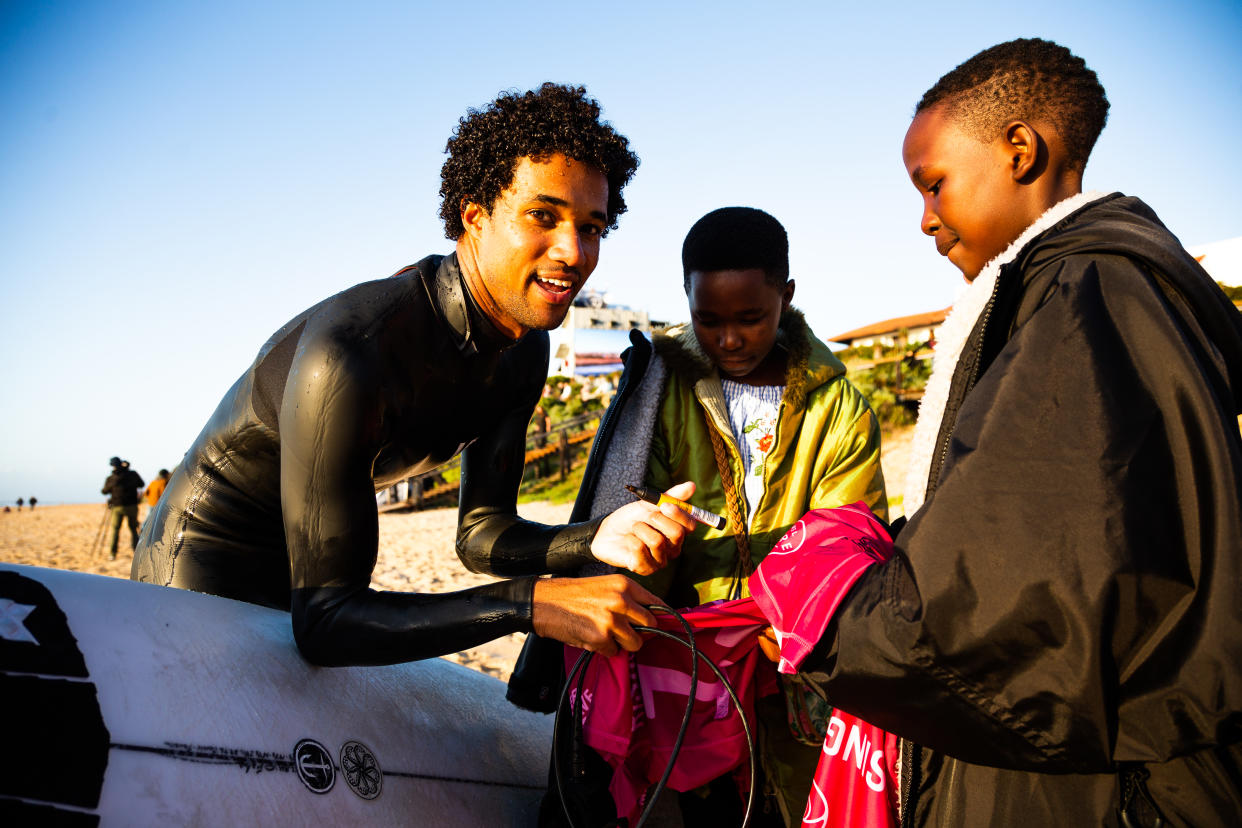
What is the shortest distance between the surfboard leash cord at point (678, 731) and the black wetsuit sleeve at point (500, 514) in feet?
1.73

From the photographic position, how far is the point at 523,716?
110 inches

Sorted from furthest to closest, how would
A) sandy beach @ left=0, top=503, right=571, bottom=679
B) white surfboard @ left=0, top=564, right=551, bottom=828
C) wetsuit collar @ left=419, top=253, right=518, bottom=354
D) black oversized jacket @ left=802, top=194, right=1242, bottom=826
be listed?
sandy beach @ left=0, top=503, right=571, bottom=679 < wetsuit collar @ left=419, top=253, right=518, bottom=354 < white surfboard @ left=0, top=564, right=551, bottom=828 < black oversized jacket @ left=802, top=194, right=1242, bottom=826

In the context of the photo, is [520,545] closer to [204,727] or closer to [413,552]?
[204,727]

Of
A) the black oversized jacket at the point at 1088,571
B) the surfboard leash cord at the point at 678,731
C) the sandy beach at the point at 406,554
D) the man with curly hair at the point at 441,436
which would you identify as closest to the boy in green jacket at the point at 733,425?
the man with curly hair at the point at 441,436

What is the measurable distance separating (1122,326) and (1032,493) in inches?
12.7

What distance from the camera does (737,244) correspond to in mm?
2758

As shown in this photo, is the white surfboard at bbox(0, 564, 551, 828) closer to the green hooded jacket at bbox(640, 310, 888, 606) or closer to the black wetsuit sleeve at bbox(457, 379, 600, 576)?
the black wetsuit sleeve at bbox(457, 379, 600, 576)

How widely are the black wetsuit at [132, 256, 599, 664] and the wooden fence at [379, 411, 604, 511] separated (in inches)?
778

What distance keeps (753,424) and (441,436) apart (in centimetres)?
113

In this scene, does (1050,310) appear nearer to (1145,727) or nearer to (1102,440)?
(1102,440)

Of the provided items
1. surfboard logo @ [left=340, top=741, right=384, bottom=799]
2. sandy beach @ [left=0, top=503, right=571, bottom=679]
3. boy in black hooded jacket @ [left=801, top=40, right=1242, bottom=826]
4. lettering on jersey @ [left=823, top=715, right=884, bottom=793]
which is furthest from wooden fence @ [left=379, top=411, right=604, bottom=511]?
boy in black hooded jacket @ [left=801, top=40, right=1242, bottom=826]

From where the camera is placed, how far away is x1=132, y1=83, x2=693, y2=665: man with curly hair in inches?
74.0

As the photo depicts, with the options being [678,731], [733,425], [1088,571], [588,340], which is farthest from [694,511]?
[588,340]

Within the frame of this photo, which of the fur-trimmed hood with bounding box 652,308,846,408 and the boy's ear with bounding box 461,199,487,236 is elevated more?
the boy's ear with bounding box 461,199,487,236
